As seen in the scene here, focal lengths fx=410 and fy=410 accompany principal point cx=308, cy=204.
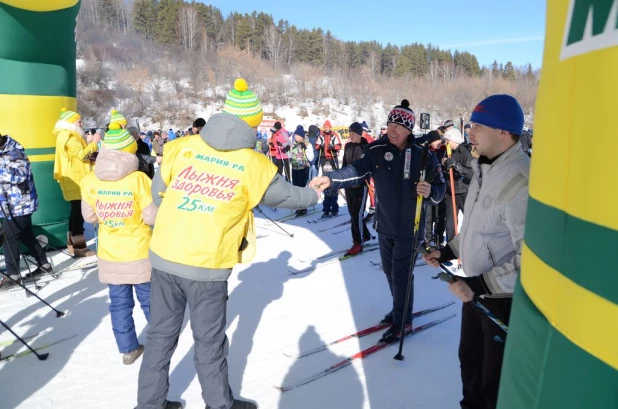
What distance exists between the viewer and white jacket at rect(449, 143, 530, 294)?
70.9 inches

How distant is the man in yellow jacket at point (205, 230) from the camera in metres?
2.35

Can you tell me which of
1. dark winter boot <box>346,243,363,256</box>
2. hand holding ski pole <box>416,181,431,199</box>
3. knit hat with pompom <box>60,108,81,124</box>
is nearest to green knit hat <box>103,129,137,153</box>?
hand holding ski pole <box>416,181,431,199</box>

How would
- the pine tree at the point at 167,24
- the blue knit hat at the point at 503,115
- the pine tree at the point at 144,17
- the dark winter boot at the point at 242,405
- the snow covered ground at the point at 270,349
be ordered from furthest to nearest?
the pine tree at the point at 144,17 → the pine tree at the point at 167,24 → the snow covered ground at the point at 270,349 → the dark winter boot at the point at 242,405 → the blue knit hat at the point at 503,115

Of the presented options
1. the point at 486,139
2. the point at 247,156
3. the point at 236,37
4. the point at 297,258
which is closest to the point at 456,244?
the point at 486,139

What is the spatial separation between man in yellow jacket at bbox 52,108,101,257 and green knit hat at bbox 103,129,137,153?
128 inches

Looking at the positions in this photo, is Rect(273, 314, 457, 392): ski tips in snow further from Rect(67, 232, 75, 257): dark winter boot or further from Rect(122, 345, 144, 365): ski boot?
Rect(67, 232, 75, 257): dark winter boot

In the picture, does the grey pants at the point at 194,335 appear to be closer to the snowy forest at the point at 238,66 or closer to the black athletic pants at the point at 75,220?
the black athletic pants at the point at 75,220

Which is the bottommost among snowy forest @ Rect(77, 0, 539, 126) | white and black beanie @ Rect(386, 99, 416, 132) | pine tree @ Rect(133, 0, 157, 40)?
white and black beanie @ Rect(386, 99, 416, 132)

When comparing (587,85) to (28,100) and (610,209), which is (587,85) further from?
(28,100)

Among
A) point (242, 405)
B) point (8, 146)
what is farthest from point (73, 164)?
point (242, 405)

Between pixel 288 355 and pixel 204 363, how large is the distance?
1.23 metres

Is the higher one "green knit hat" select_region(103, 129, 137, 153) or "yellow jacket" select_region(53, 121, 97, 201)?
"green knit hat" select_region(103, 129, 137, 153)

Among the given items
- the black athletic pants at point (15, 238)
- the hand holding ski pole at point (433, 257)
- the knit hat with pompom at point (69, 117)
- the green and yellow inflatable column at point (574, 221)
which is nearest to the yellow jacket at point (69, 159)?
the knit hat with pompom at point (69, 117)

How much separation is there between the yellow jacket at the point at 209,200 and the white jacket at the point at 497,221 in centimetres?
118
